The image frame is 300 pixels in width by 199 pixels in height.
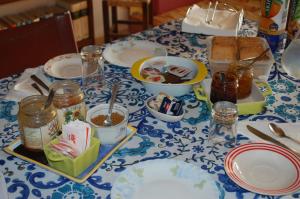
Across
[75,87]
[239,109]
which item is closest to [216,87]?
[239,109]

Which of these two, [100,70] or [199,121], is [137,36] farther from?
[199,121]

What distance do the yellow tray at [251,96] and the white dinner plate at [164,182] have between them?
0.26 metres

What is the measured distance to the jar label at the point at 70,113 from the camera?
956 millimetres

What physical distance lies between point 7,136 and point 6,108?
14cm

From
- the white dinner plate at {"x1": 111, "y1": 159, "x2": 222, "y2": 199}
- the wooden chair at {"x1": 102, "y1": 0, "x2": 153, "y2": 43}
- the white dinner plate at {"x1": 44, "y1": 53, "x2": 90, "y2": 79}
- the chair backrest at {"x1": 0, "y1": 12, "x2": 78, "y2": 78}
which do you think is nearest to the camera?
the white dinner plate at {"x1": 111, "y1": 159, "x2": 222, "y2": 199}

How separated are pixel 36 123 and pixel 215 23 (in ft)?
2.88

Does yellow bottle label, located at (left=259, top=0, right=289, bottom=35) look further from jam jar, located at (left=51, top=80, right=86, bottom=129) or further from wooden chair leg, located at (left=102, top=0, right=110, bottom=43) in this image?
wooden chair leg, located at (left=102, top=0, right=110, bottom=43)

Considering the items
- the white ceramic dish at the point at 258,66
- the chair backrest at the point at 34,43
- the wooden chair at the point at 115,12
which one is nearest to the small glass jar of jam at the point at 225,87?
the white ceramic dish at the point at 258,66

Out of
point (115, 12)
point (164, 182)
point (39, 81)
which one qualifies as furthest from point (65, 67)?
point (115, 12)

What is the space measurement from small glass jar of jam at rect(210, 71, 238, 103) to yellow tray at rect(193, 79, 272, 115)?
0.03 meters

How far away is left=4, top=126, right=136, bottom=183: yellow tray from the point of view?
2.84 feet

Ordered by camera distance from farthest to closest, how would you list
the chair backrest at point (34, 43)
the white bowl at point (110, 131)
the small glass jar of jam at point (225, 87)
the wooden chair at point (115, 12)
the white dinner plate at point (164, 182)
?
the wooden chair at point (115, 12) → the chair backrest at point (34, 43) → the small glass jar of jam at point (225, 87) → the white bowl at point (110, 131) → the white dinner plate at point (164, 182)

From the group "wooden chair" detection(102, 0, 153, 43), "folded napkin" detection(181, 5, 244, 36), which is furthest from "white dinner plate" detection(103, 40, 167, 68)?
"wooden chair" detection(102, 0, 153, 43)

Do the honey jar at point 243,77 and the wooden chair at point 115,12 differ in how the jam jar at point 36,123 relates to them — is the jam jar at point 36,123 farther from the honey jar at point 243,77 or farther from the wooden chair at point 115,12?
the wooden chair at point 115,12
